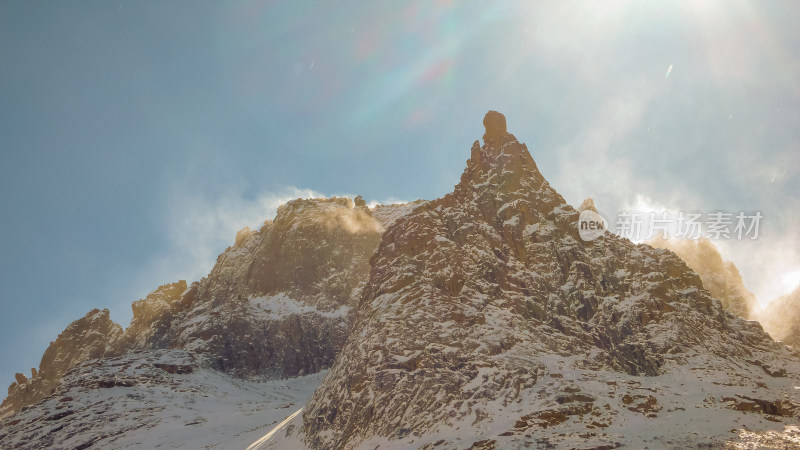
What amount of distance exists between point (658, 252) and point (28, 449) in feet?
281

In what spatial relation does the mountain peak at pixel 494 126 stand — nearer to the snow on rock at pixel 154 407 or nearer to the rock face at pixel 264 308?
the snow on rock at pixel 154 407

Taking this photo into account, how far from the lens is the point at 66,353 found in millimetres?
137125

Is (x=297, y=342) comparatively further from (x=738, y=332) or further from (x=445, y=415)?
(x=738, y=332)

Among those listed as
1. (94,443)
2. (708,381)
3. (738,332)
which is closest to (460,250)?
(708,381)

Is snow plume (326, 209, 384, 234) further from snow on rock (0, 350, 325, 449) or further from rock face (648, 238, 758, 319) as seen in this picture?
rock face (648, 238, 758, 319)

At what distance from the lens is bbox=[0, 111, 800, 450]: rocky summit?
37.6m

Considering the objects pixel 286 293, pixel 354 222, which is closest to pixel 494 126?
pixel 354 222

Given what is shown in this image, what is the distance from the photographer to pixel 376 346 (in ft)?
157

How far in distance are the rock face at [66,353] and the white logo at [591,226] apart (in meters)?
131

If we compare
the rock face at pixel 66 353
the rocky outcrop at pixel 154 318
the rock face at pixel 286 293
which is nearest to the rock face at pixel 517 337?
the rock face at pixel 286 293

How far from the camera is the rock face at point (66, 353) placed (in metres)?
131

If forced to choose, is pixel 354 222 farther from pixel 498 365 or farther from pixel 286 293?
pixel 498 365

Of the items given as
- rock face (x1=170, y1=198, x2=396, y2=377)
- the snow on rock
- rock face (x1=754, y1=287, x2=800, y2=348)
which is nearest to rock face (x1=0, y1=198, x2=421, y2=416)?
rock face (x1=170, y1=198, x2=396, y2=377)

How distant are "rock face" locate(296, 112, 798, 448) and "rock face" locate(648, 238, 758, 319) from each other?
4863cm
